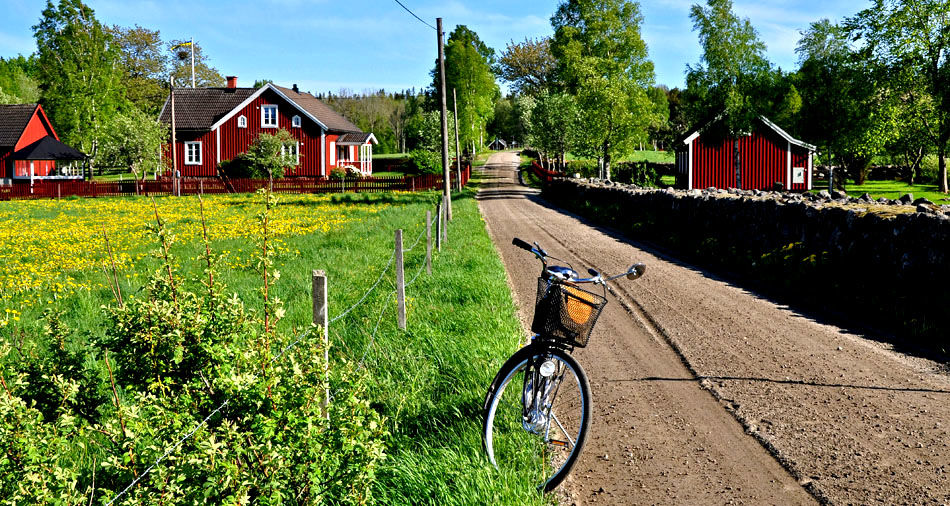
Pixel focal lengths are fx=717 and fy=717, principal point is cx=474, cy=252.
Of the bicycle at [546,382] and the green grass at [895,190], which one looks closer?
the bicycle at [546,382]

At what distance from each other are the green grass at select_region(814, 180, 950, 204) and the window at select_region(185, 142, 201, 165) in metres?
42.6

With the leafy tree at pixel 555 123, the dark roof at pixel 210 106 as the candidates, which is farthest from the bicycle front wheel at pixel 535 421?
the dark roof at pixel 210 106

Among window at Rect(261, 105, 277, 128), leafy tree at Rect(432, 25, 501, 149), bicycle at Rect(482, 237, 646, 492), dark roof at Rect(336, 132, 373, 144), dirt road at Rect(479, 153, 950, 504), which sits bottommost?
dirt road at Rect(479, 153, 950, 504)

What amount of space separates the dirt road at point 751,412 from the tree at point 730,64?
30233 mm

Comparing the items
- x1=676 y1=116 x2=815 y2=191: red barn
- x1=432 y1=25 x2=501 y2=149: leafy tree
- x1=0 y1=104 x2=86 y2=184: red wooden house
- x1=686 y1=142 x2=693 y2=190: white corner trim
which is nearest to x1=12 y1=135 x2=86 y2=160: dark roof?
x1=0 y1=104 x2=86 y2=184: red wooden house

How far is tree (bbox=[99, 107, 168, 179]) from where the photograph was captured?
45156 mm

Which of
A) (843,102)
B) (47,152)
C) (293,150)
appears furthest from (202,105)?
(843,102)

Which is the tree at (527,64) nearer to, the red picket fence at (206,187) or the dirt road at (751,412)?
the red picket fence at (206,187)

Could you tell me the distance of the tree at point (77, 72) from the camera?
5253 cm

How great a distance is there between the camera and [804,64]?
53.7 m

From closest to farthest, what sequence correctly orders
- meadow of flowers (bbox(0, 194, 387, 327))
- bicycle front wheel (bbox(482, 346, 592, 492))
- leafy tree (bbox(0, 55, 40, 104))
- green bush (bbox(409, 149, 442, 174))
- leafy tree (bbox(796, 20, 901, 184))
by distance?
bicycle front wheel (bbox(482, 346, 592, 492)) < meadow of flowers (bbox(0, 194, 387, 327)) < leafy tree (bbox(796, 20, 901, 184)) < green bush (bbox(409, 149, 442, 174)) < leafy tree (bbox(0, 55, 40, 104))

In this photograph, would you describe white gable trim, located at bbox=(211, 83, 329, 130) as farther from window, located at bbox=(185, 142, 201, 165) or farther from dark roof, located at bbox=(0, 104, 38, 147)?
dark roof, located at bbox=(0, 104, 38, 147)

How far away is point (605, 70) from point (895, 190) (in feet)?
60.1

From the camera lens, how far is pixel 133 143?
148ft
